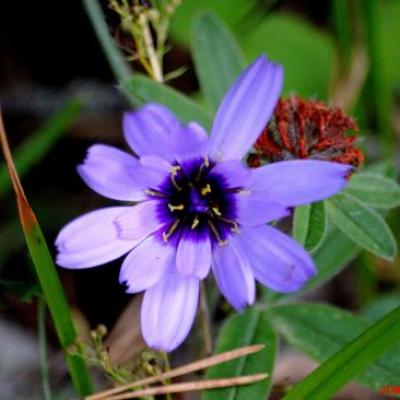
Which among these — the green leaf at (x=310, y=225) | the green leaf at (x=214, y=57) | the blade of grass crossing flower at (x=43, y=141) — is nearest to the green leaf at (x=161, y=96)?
the green leaf at (x=214, y=57)

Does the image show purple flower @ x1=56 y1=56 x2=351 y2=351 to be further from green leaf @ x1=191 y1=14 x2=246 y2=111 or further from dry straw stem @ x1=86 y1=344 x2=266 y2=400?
green leaf @ x1=191 y1=14 x2=246 y2=111

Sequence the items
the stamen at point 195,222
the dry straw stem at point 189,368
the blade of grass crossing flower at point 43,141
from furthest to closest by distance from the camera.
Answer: the blade of grass crossing flower at point 43,141
the dry straw stem at point 189,368
the stamen at point 195,222

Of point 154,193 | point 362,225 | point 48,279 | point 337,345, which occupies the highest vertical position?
point 154,193

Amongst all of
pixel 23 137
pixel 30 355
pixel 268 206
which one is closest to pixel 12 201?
pixel 23 137

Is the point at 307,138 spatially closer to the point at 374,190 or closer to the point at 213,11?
the point at 374,190

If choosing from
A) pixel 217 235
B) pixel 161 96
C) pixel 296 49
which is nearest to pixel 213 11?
pixel 296 49

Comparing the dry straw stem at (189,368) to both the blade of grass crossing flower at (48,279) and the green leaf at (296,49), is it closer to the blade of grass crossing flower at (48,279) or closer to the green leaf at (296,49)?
the blade of grass crossing flower at (48,279)

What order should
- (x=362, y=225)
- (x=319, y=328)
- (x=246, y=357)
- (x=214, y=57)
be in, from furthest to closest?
(x=214, y=57)
(x=319, y=328)
(x=246, y=357)
(x=362, y=225)
